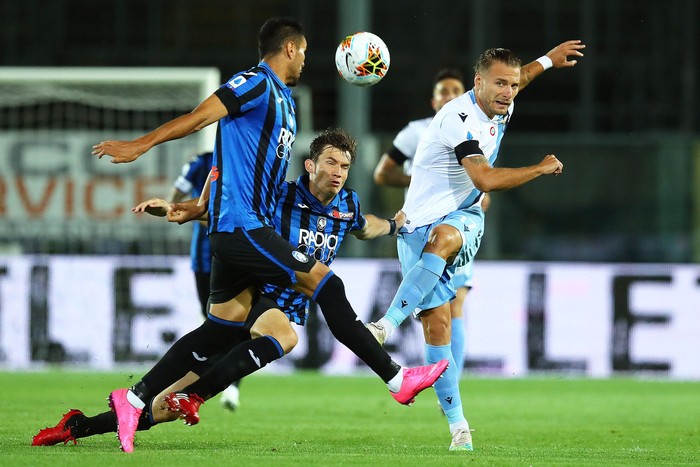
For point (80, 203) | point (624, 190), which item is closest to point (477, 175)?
point (80, 203)

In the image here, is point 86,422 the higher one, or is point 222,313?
point 222,313

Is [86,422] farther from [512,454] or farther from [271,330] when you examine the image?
[512,454]

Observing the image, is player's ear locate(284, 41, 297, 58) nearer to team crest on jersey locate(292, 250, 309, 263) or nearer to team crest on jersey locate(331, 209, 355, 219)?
team crest on jersey locate(331, 209, 355, 219)

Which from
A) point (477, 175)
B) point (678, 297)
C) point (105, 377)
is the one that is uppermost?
point (477, 175)

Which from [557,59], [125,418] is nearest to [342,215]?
[125,418]

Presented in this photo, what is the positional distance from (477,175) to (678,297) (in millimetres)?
6970

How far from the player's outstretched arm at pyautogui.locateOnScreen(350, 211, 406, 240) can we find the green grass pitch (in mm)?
1115

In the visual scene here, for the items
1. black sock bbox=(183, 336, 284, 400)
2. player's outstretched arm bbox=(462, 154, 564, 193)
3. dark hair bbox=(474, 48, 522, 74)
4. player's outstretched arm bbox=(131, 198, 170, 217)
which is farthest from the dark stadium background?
black sock bbox=(183, 336, 284, 400)

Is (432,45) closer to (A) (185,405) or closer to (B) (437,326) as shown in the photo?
(B) (437,326)

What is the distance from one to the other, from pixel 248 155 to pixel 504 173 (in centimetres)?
125

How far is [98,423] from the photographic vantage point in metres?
6.10

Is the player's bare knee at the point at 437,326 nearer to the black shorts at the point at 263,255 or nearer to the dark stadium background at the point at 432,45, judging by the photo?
the black shorts at the point at 263,255

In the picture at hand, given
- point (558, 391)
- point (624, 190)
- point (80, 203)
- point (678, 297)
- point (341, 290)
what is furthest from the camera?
point (624, 190)

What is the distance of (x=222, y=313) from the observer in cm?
627
